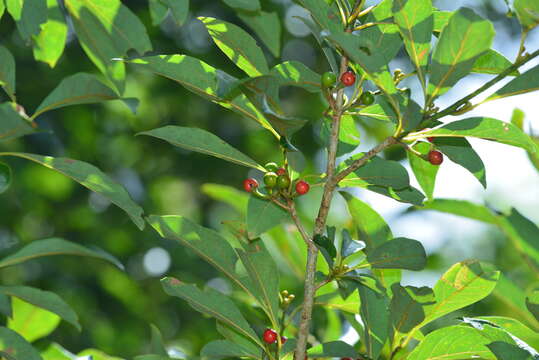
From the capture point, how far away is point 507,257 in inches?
106

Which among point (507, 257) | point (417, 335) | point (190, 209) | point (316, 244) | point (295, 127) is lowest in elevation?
point (190, 209)

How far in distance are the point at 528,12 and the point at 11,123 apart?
25.2 inches

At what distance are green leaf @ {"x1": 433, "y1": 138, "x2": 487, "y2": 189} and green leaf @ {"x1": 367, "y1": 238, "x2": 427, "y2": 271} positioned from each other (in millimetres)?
111

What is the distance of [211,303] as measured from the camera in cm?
90

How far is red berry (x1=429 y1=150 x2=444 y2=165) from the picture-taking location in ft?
2.76

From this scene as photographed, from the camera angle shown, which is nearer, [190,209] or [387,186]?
[387,186]

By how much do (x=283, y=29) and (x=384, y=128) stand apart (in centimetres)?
73

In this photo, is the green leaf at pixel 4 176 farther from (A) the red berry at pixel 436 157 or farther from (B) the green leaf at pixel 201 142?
(A) the red berry at pixel 436 157

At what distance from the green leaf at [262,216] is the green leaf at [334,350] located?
6.4 inches

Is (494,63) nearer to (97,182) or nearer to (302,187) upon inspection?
(302,187)

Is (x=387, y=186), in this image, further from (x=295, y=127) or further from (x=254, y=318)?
(x=254, y=318)

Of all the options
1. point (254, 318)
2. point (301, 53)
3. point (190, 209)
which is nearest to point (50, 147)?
point (190, 209)

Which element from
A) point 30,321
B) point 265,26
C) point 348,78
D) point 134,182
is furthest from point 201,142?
point 134,182

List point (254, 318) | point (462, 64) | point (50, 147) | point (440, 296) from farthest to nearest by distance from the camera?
point (50, 147)
point (254, 318)
point (440, 296)
point (462, 64)
